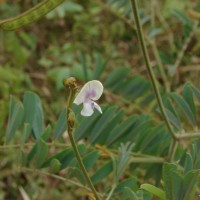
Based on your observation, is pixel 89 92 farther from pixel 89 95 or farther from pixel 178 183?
pixel 178 183

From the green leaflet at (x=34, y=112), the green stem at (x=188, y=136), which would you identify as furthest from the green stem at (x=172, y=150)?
the green leaflet at (x=34, y=112)

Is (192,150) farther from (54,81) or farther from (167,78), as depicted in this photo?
(54,81)

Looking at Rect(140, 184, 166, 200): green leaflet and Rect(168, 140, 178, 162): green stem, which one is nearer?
Rect(140, 184, 166, 200): green leaflet

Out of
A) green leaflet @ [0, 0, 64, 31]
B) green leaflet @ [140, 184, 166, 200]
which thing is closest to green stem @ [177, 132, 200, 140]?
green leaflet @ [140, 184, 166, 200]

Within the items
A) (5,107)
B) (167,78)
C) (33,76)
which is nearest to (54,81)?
(33,76)

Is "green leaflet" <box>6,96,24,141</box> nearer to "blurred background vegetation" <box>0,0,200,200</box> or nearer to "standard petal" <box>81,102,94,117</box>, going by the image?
"standard petal" <box>81,102,94,117</box>

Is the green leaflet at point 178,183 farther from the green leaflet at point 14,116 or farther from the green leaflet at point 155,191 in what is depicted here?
the green leaflet at point 14,116
